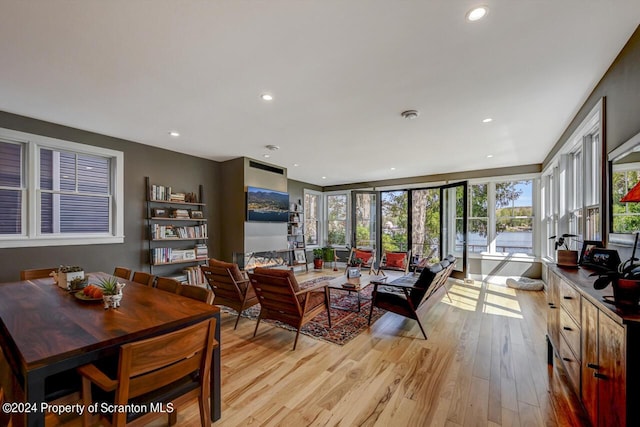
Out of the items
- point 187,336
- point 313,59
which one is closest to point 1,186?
point 187,336

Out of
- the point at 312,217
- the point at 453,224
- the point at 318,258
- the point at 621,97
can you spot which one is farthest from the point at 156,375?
the point at 312,217

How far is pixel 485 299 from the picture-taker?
474 cm

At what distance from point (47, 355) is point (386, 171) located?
6340mm

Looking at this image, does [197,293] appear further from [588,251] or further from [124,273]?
[588,251]

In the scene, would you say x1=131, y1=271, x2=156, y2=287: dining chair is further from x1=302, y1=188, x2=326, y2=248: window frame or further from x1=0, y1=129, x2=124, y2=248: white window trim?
x1=302, y1=188, x2=326, y2=248: window frame

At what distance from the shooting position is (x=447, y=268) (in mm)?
3709

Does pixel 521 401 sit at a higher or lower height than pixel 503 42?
lower

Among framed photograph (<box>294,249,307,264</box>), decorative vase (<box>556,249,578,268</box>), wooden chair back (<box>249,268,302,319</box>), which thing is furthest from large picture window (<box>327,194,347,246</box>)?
decorative vase (<box>556,249,578,268</box>)

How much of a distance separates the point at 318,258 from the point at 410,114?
5.50 m

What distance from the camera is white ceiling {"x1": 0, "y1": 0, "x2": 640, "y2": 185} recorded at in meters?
1.70

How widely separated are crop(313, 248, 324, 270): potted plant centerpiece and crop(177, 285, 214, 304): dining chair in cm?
577

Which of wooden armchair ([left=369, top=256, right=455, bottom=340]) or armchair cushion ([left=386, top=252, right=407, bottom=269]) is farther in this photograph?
armchair cushion ([left=386, top=252, right=407, bottom=269])

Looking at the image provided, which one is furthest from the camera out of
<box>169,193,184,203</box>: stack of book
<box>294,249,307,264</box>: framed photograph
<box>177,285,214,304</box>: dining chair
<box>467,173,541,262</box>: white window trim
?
<box>294,249,307,264</box>: framed photograph

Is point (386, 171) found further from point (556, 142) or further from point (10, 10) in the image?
point (10, 10)
